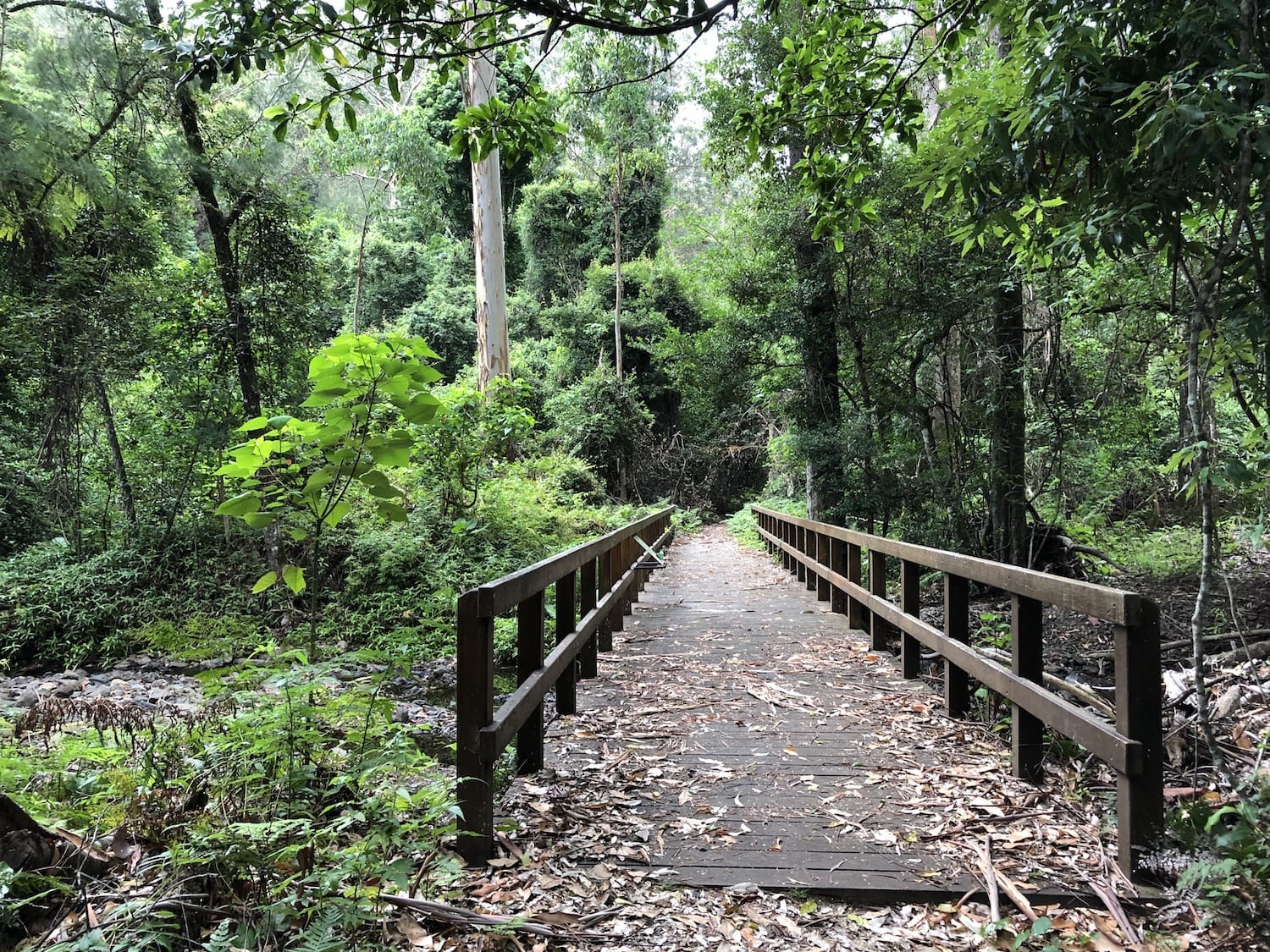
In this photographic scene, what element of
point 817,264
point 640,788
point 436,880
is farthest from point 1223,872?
point 817,264

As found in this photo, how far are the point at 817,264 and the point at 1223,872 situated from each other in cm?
919

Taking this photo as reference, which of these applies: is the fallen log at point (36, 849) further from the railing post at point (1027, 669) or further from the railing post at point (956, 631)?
the railing post at point (956, 631)

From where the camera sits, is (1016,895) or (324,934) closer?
(324,934)

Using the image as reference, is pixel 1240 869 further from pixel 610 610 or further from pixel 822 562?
pixel 822 562

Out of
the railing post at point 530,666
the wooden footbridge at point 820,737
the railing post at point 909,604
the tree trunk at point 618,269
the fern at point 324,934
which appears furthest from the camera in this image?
the tree trunk at point 618,269

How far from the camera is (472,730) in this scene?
2457mm

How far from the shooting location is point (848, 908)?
7.62ft

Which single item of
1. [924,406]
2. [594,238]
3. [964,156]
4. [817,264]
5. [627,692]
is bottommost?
[627,692]

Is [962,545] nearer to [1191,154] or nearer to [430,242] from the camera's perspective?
[1191,154]

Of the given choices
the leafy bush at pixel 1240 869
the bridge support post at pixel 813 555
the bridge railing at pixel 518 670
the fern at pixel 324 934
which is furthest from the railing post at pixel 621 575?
the leafy bush at pixel 1240 869

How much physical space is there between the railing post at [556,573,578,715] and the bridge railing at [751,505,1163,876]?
6.91ft

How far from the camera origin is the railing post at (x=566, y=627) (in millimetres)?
4090

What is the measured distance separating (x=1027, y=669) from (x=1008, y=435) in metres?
5.61

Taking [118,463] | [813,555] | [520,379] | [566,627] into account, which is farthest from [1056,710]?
[118,463]
